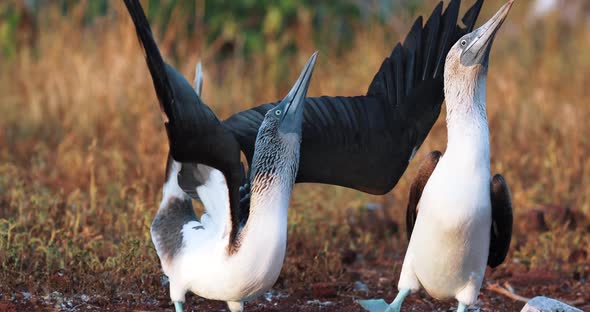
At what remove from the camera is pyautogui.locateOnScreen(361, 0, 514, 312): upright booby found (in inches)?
148

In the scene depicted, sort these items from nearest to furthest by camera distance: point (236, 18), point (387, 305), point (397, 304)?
1. point (397, 304)
2. point (387, 305)
3. point (236, 18)

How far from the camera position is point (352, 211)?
244 inches

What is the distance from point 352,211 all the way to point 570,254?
4.46ft

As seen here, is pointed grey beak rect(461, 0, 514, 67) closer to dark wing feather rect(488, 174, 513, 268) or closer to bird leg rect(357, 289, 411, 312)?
dark wing feather rect(488, 174, 513, 268)

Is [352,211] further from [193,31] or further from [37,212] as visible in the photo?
[193,31]

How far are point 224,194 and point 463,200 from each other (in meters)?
0.92

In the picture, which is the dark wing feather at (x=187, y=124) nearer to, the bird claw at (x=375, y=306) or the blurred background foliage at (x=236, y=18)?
the bird claw at (x=375, y=306)

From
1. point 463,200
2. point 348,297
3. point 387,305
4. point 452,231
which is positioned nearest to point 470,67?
point 463,200

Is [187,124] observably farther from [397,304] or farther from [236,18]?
[236,18]

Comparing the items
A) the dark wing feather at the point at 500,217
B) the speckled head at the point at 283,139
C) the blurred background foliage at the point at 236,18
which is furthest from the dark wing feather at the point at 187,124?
the blurred background foliage at the point at 236,18

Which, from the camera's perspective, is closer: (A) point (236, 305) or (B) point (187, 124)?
(B) point (187, 124)

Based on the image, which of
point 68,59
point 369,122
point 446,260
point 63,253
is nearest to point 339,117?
point 369,122

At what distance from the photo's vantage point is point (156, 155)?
6.68 m

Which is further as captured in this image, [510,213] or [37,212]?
[37,212]
